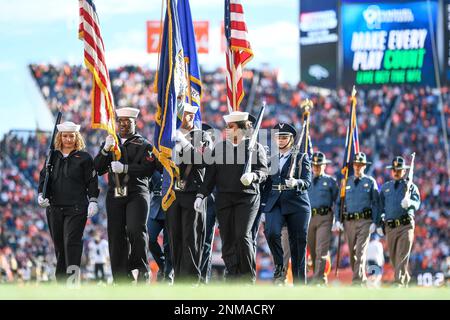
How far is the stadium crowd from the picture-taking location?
107 ft

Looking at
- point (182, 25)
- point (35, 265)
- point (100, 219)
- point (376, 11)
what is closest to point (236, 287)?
point (182, 25)

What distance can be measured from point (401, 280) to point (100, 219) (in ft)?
60.4

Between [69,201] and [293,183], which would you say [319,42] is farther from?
[69,201]

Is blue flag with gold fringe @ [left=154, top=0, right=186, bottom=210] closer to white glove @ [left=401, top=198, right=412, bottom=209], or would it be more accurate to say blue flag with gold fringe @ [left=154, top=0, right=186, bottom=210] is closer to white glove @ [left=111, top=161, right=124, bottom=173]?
white glove @ [left=111, top=161, right=124, bottom=173]

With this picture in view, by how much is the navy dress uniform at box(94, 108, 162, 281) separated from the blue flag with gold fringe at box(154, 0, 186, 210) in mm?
238

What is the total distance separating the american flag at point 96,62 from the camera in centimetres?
1546

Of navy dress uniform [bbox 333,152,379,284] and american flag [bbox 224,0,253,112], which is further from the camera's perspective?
navy dress uniform [bbox 333,152,379,284]

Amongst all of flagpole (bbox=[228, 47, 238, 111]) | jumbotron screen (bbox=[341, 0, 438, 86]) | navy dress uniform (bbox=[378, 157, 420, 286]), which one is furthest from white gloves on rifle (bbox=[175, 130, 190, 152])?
jumbotron screen (bbox=[341, 0, 438, 86])

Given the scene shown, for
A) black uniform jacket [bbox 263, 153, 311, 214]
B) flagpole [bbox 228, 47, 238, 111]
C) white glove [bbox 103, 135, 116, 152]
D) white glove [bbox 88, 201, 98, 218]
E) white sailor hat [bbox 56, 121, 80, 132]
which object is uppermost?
flagpole [bbox 228, 47, 238, 111]

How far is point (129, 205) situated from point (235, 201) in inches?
51.4

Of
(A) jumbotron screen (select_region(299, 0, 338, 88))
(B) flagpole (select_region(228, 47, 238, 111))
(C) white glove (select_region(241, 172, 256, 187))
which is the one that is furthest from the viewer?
(A) jumbotron screen (select_region(299, 0, 338, 88))

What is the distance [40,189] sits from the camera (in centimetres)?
1462

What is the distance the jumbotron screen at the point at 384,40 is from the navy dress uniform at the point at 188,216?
2603 cm

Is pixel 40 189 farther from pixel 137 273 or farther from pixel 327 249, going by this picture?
pixel 327 249
